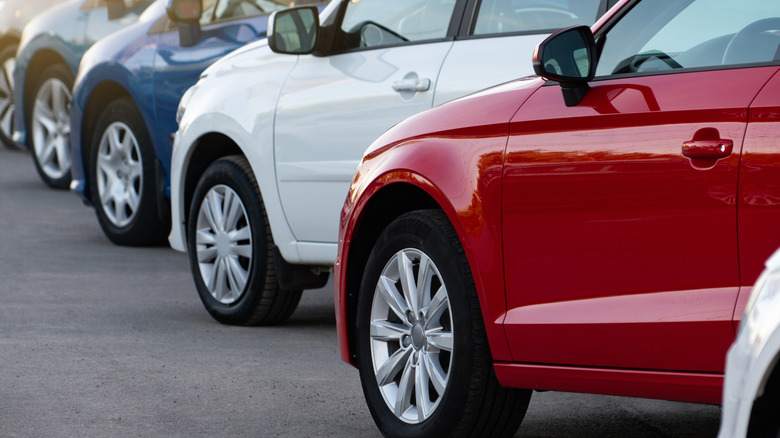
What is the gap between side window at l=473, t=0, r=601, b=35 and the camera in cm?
591

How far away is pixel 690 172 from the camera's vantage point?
3.79 metres

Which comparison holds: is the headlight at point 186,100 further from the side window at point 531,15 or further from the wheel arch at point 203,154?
the side window at point 531,15

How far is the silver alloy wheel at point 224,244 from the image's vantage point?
7.33 metres

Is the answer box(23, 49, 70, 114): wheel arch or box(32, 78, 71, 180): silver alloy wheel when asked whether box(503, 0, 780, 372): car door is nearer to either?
box(23, 49, 70, 114): wheel arch

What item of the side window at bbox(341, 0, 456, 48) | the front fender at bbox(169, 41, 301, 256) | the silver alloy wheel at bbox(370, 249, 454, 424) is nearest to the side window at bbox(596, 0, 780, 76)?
the silver alloy wheel at bbox(370, 249, 454, 424)

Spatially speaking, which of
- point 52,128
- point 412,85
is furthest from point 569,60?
point 52,128

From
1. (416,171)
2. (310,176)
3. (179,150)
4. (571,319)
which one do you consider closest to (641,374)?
(571,319)

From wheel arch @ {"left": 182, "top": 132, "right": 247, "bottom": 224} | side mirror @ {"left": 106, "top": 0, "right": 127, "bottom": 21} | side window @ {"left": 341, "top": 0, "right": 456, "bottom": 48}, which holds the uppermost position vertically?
side window @ {"left": 341, "top": 0, "right": 456, "bottom": 48}

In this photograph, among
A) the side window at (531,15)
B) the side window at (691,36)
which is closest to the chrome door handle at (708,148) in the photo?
the side window at (691,36)

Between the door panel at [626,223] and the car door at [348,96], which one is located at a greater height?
the door panel at [626,223]

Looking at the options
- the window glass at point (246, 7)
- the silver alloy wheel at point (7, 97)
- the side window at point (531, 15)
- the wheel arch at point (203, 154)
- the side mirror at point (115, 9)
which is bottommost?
the silver alloy wheel at point (7, 97)

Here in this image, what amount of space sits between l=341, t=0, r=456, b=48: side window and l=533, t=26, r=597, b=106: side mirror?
7.09 feet

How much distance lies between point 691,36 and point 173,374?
2875 mm

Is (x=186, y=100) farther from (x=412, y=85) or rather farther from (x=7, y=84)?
(x=7, y=84)
